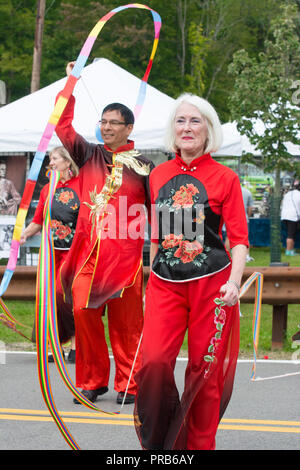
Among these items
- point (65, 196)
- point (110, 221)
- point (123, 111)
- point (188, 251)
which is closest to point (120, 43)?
point (65, 196)

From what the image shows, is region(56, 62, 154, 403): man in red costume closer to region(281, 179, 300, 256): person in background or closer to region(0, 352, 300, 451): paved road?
region(0, 352, 300, 451): paved road

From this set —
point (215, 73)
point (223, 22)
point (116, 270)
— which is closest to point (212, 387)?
point (116, 270)

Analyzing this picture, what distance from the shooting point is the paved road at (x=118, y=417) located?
5.20 meters

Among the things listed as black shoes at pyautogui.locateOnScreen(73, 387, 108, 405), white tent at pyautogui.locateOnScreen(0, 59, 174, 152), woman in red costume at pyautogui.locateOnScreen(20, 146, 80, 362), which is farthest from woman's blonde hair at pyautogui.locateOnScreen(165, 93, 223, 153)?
white tent at pyautogui.locateOnScreen(0, 59, 174, 152)

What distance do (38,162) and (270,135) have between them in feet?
43.5

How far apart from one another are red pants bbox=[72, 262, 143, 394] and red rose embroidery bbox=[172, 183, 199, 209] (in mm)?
2024

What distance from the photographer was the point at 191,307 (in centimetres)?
436

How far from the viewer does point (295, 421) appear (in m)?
5.78

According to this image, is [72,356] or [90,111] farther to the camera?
[90,111]

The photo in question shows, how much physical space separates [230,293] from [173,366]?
0.47m

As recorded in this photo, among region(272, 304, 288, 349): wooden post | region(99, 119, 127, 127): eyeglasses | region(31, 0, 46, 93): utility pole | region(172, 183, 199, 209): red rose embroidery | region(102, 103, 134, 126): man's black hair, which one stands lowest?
region(272, 304, 288, 349): wooden post

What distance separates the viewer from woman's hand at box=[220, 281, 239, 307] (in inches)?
165

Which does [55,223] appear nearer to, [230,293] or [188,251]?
[188,251]
